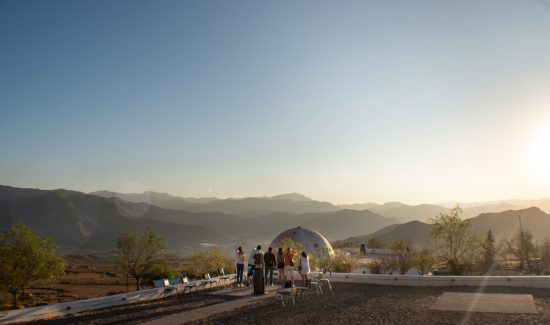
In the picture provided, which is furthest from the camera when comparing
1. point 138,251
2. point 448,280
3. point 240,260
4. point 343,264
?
point 343,264

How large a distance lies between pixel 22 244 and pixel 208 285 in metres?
7.66

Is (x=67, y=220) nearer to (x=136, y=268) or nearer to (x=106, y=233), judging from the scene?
Answer: (x=106, y=233)

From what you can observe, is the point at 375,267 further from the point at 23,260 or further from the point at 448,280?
the point at 23,260

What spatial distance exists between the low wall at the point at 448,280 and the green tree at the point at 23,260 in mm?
12380

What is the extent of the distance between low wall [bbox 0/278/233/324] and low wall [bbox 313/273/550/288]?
8952mm

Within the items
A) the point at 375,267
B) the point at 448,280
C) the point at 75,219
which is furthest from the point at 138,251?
the point at 75,219

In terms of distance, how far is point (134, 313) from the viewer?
12.6 m

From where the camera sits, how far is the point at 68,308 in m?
12.7

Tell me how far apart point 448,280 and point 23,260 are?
54.8ft

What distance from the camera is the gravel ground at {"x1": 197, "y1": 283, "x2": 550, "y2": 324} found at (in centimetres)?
1074

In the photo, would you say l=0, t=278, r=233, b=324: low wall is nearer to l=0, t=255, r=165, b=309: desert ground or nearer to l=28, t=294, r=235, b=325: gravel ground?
l=28, t=294, r=235, b=325: gravel ground

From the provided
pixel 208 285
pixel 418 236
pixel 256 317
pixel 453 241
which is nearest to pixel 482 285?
pixel 453 241

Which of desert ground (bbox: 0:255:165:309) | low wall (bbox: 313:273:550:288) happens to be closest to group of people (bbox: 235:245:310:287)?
low wall (bbox: 313:273:550:288)

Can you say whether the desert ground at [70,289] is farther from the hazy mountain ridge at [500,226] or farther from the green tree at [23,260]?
the hazy mountain ridge at [500,226]
